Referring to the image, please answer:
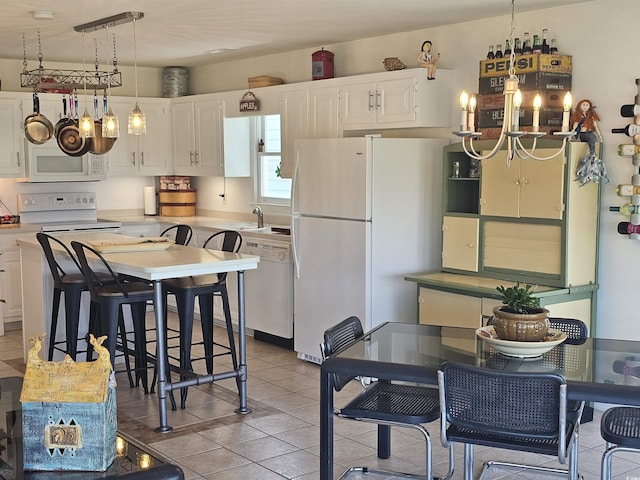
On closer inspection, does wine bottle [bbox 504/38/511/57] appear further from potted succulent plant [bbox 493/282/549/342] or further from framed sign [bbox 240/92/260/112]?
framed sign [bbox 240/92/260/112]

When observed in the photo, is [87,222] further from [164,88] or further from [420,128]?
[420,128]

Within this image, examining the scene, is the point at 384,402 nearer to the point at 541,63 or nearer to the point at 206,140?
the point at 541,63

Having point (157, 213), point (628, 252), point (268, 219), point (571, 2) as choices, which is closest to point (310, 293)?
point (268, 219)

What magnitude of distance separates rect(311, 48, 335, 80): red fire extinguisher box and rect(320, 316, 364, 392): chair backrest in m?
3.07

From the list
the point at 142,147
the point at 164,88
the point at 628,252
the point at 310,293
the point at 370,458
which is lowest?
the point at 370,458

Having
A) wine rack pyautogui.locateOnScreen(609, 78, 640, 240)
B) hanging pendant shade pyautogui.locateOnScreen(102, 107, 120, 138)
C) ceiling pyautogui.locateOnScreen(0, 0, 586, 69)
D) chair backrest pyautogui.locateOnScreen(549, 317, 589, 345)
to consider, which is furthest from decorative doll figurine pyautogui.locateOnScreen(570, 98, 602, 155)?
hanging pendant shade pyautogui.locateOnScreen(102, 107, 120, 138)

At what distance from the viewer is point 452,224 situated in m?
5.22

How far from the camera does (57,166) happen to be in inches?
295

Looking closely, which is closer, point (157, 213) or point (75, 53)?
point (75, 53)

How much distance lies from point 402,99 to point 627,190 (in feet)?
5.42

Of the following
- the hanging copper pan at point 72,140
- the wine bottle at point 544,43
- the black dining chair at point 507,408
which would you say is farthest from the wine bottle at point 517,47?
the hanging copper pan at point 72,140

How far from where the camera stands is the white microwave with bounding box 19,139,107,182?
7.33 metres

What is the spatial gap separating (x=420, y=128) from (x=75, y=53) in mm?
3362

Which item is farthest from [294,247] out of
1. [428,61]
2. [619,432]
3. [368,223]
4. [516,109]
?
[619,432]
